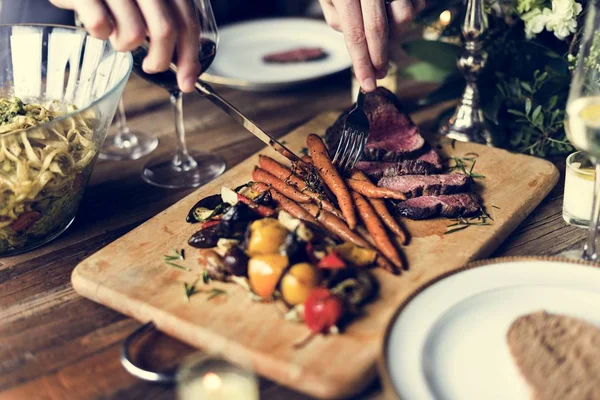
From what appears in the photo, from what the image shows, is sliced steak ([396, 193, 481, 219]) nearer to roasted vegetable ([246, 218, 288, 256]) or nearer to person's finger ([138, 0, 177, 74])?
roasted vegetable ([246, 218, 288, 256])

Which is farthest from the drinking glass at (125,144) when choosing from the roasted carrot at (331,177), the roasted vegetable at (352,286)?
the roasted vegetable at (352,286)

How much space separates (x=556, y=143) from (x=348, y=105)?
0.95m

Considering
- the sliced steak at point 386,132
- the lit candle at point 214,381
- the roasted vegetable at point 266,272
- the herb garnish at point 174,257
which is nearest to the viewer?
the lit candle at point 214,381

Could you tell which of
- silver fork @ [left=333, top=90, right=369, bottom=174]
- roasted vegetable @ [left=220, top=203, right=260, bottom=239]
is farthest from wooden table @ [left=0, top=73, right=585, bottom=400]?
silver fork @ [left=333, top=90, right=369, bottom=174]

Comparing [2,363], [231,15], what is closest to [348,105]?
[2,363]

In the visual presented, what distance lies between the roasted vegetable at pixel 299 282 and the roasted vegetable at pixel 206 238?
0.36 metres

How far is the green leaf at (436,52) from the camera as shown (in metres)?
2.88

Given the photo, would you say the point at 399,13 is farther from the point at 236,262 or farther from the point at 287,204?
the point at 236,262

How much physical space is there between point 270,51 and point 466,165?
4.79 feet

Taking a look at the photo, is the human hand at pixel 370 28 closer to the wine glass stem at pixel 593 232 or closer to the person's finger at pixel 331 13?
the person's finger at pixel 331 13

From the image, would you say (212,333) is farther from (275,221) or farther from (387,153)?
(387,153)

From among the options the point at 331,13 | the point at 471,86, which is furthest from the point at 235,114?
the point at 471,86

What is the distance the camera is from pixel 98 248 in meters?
2.05

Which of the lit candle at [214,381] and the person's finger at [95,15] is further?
the person's finger at [95,15]
